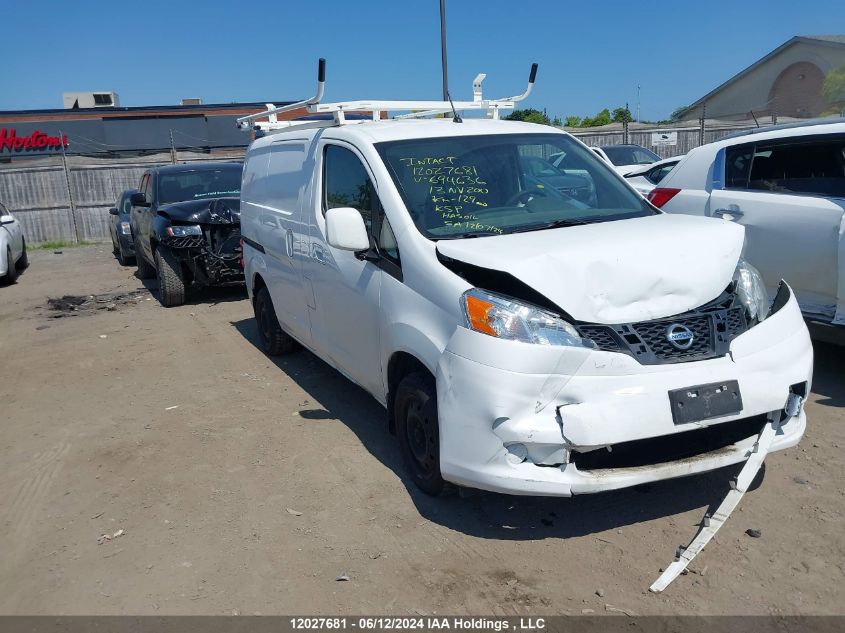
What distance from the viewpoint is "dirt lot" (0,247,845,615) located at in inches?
128

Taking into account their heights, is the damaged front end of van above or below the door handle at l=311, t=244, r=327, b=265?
below

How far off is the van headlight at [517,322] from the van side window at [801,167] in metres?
3.21

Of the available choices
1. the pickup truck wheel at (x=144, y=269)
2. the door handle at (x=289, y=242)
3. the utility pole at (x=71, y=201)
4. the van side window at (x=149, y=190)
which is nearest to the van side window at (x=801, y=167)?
the door handle at (x=289, y=242)

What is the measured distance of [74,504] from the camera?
4414 millimetres

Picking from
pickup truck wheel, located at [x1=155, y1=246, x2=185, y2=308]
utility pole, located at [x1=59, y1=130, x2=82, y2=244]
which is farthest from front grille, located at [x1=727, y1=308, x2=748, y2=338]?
utility pole, located at [x1=59, y1=130, x2=82, y2=244]

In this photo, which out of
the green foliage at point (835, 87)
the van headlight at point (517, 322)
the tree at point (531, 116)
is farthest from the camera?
the tree at point (531, 116)

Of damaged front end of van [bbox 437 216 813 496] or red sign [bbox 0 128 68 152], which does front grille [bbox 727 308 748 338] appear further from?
red sign [bbox 0 128 68 152]

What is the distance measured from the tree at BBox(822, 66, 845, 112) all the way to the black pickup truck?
83.2ft

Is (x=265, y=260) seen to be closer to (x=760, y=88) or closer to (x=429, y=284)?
(x=429, y=284)

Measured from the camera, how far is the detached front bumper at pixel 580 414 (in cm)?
327

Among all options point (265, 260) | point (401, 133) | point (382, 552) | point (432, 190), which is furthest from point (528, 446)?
point (265, 260)

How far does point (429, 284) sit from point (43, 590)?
7.60 ft

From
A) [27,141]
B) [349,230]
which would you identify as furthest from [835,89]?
[27,141]

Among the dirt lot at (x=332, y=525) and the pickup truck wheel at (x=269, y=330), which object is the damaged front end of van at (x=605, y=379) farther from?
the pickup truck wheel at (x=269, y=330)
